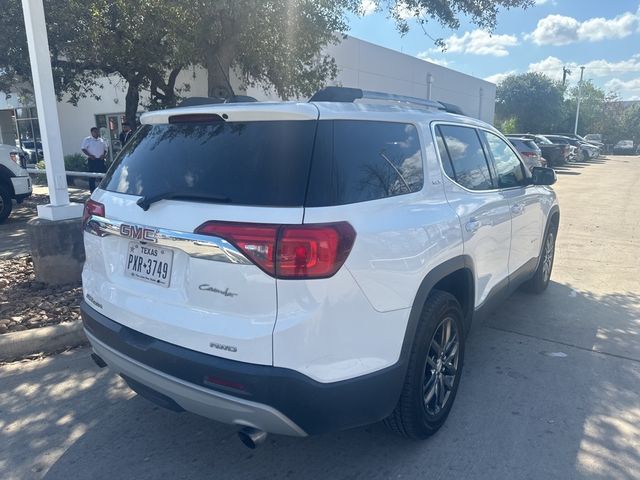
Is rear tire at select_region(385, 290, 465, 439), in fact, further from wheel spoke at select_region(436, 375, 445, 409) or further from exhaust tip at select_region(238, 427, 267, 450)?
exhaust tip at select_region(238, 427, 267, 450)

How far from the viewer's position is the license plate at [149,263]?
7.99ft

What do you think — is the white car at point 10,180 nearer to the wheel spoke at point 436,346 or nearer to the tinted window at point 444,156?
the tinted window at point 444,156

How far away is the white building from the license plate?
13.7 meters

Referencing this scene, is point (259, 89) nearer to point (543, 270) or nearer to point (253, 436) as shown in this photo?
point (543, 270)

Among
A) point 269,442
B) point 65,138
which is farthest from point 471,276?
point 65,138

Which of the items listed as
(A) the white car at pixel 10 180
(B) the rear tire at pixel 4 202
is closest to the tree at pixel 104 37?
(A) the white car at pixel 10 180

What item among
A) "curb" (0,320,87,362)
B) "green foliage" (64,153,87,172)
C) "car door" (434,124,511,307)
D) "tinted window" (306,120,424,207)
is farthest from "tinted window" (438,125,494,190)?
"green foliage" (64,153,87,172)

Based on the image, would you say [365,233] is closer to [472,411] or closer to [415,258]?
[415,258]

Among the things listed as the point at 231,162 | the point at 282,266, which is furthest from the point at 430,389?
the point at 231,162

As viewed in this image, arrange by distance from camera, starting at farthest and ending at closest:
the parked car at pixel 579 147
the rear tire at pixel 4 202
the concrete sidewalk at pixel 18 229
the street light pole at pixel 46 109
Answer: the parked car at pixel 579 147, the rear tire at pixel 4 202, the concrete sidewalk at pixel 18 229, the street light pole at pixel 46 109

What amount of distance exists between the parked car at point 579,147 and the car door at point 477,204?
31.5 meters

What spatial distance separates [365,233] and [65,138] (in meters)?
22.8

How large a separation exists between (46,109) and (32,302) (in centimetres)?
209

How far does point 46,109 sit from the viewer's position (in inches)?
211
